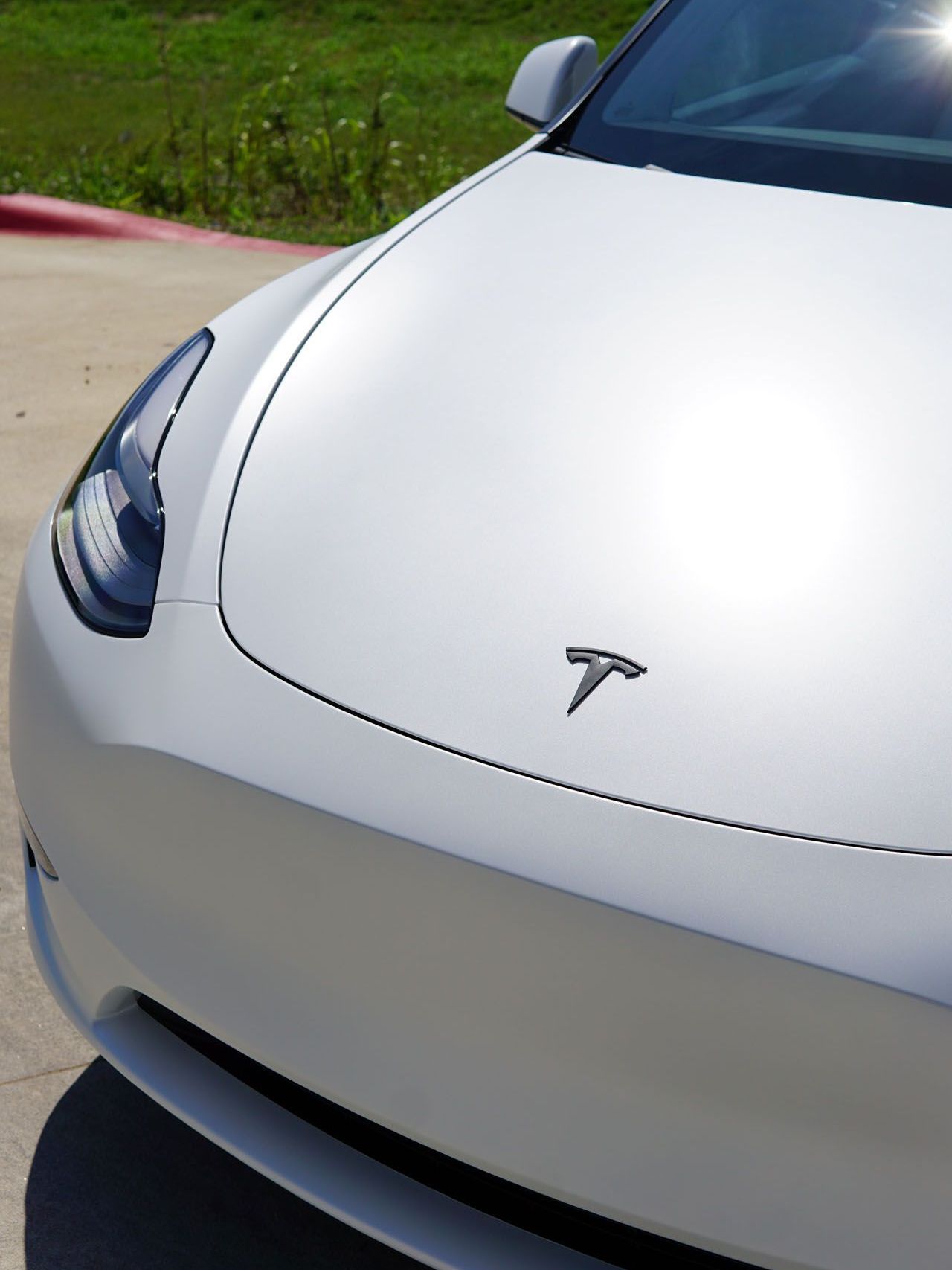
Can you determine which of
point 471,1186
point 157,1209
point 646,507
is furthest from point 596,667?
A: point 157,1209

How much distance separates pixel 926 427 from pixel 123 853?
3.18 feet

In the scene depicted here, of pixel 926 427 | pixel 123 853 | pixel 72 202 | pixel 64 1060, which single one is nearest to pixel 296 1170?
pixel 123 853

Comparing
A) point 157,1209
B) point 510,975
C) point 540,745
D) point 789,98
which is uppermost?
point 789,98

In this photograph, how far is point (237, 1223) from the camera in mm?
1652

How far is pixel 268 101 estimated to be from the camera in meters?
7.66

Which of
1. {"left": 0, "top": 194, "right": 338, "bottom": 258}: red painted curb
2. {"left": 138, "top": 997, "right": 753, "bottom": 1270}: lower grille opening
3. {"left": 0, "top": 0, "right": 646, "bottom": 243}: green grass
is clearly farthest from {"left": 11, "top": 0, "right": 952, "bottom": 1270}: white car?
{"left": 0, "top": 0, "right": 646, "bottom": 243}: green grass

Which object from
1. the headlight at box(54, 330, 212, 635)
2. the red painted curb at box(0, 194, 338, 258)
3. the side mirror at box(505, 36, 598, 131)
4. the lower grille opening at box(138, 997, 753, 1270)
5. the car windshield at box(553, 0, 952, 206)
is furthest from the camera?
the red painted curb at box(0, 194, 338, 258)

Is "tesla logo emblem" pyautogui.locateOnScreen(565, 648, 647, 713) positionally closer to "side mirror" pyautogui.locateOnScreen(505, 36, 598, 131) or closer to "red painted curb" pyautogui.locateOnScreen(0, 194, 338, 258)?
"side mirror" pyautogui.locateOnScreen(505, 36, 598, 131)

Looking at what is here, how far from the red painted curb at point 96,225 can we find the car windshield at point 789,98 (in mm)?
3901

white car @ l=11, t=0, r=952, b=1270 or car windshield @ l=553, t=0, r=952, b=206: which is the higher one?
car windshield @ l=553, t=0, r=952, b=206

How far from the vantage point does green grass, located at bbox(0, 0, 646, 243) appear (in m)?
7.15

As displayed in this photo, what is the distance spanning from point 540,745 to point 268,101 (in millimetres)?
7182

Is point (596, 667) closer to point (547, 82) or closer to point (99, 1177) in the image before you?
point (99, 1177)

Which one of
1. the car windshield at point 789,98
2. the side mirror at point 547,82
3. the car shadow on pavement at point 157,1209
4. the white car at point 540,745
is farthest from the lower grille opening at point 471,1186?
the side mirror at point 547,82
